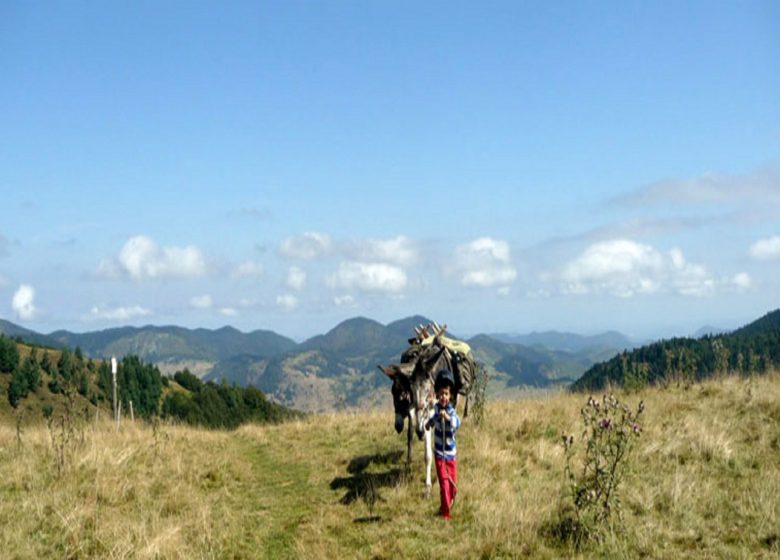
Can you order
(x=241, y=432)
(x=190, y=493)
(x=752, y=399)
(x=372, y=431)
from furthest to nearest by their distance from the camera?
1. (x=241, y=432)
2. (x=372, y=431)
3. (x=752, y=399)
4. (x=190, y=493)

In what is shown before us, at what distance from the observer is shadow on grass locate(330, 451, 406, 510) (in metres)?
10.9

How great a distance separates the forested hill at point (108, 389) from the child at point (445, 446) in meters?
108

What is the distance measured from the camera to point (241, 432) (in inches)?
865

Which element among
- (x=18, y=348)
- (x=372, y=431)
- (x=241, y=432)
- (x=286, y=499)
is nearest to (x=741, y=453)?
(x=286, y=499)

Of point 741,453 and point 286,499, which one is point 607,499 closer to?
point 741,453

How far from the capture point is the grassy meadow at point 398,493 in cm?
806

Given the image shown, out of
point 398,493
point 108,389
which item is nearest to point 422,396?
point 398,493

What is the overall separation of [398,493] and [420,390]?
2065mm

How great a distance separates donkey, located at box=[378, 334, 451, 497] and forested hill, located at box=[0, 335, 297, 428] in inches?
4133

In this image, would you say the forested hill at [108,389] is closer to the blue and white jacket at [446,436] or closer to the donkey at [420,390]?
the donkey at [420,390]

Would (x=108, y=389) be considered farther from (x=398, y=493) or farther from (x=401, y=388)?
(x=398, y=493)

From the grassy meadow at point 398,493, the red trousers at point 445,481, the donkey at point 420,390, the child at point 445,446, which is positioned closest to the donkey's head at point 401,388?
the donkey at point 420,390

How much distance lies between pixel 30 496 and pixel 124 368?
155 m

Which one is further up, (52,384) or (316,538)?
(316,538)
